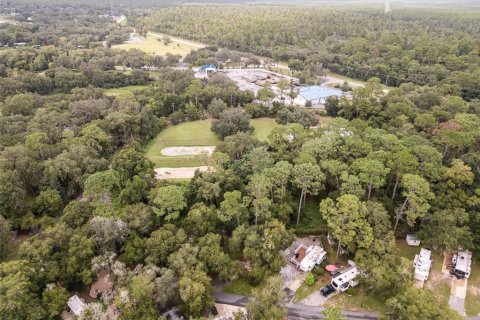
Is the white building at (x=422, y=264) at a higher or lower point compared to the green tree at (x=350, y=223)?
lower

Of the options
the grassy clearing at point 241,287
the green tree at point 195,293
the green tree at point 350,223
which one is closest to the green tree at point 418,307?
the green tree at point 350,223

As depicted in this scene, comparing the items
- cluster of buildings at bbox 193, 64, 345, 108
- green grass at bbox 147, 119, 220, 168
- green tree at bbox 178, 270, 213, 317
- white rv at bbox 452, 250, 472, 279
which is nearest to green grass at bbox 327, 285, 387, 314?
white rv at bbox 452, 250, 472, 279

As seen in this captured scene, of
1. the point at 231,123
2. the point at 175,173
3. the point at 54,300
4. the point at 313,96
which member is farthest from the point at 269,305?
the point at 313,96

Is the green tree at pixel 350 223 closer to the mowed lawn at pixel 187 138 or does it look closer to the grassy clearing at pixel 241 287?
the grassy clearing at pixel 241 287

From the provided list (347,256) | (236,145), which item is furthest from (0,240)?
(347,256)

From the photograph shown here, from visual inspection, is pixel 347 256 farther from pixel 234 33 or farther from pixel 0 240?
pixel 234 33

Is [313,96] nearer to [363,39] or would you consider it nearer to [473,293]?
[473,293]
